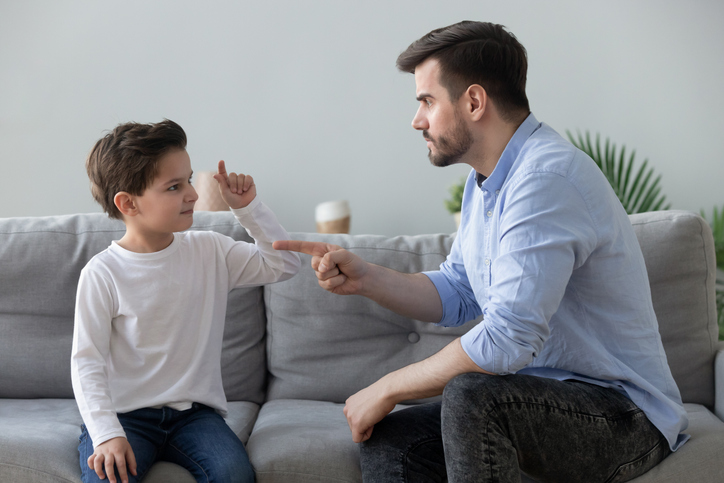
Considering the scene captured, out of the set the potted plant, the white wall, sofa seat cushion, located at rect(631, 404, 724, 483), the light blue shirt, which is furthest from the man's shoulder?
the white wall

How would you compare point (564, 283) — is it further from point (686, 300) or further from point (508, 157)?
point (686, 300)

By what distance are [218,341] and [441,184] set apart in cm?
163

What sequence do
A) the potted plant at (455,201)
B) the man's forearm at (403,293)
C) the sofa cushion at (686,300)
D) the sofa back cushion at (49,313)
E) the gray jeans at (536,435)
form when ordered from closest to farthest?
the gray jeans at (536,435), the man's forearm at (403,293), the sofa cushion at (686,300), the sofa back cushion at (49,313), the potted plant at (455,201)

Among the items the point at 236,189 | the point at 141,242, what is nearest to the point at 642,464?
the point at 236,189

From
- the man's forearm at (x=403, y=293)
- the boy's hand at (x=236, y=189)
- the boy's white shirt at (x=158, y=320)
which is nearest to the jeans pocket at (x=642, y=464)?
the man's forearm at (x=403, y=293)

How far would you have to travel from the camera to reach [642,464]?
3.49 feet

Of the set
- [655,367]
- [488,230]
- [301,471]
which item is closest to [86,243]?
[301,471]

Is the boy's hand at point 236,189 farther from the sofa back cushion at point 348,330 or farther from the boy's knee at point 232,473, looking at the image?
the boy's knee at point 232,473

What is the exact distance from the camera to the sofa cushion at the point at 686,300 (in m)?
1.49

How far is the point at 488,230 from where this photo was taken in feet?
3.94

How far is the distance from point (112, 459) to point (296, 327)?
2.18 ft

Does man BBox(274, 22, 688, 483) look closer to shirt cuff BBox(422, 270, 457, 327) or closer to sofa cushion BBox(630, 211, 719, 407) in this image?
shirt cuff BBox(422, 270, 457, 327)

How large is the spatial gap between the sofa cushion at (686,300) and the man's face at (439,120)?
0.66 m

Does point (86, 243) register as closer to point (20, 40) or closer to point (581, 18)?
point (20, 40)
